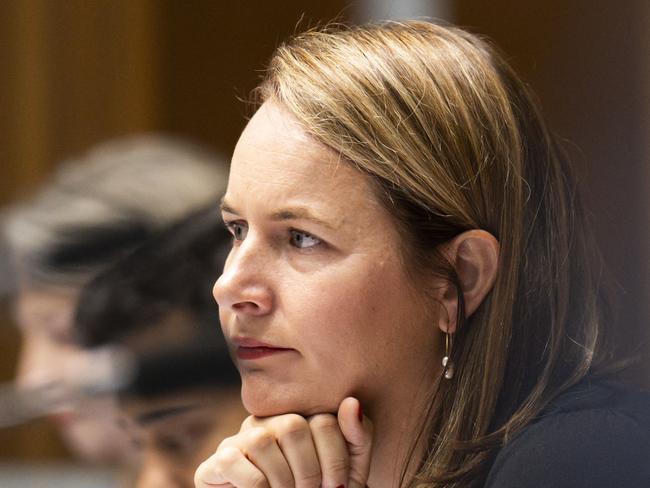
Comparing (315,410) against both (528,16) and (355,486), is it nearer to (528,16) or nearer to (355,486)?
(355,486)

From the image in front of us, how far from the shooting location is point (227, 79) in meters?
2.04

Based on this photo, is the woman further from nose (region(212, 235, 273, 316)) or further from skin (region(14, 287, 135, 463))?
skin (region(14, 287, 135, 463))

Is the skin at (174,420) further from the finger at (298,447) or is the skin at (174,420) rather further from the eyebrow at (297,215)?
the eyebrow at (297,215)

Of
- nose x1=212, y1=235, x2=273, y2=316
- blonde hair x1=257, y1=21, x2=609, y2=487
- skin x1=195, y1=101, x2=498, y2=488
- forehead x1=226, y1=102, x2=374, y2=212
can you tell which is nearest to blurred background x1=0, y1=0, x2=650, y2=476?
blonde hair x1=257, y1=21, x2=609, y2=487

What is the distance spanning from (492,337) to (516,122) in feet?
0.78

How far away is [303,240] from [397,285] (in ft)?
0.35

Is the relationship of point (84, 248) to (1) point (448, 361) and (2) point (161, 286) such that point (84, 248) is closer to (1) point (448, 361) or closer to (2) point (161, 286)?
(2) point (161, 286)

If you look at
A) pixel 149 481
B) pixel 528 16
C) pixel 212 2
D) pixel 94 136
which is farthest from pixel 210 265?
pixel 94 136

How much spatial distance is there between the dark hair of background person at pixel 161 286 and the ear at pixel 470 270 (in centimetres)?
48

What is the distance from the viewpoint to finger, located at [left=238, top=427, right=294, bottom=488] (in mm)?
1147

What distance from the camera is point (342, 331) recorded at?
3.65ft

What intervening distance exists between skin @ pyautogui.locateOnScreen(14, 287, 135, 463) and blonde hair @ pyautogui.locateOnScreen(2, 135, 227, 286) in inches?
1.4

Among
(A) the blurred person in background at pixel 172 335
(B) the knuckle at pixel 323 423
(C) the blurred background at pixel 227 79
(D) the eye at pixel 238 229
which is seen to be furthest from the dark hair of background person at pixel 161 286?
(B) the knuckle at pixel 323 423

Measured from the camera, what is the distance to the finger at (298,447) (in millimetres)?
1138
